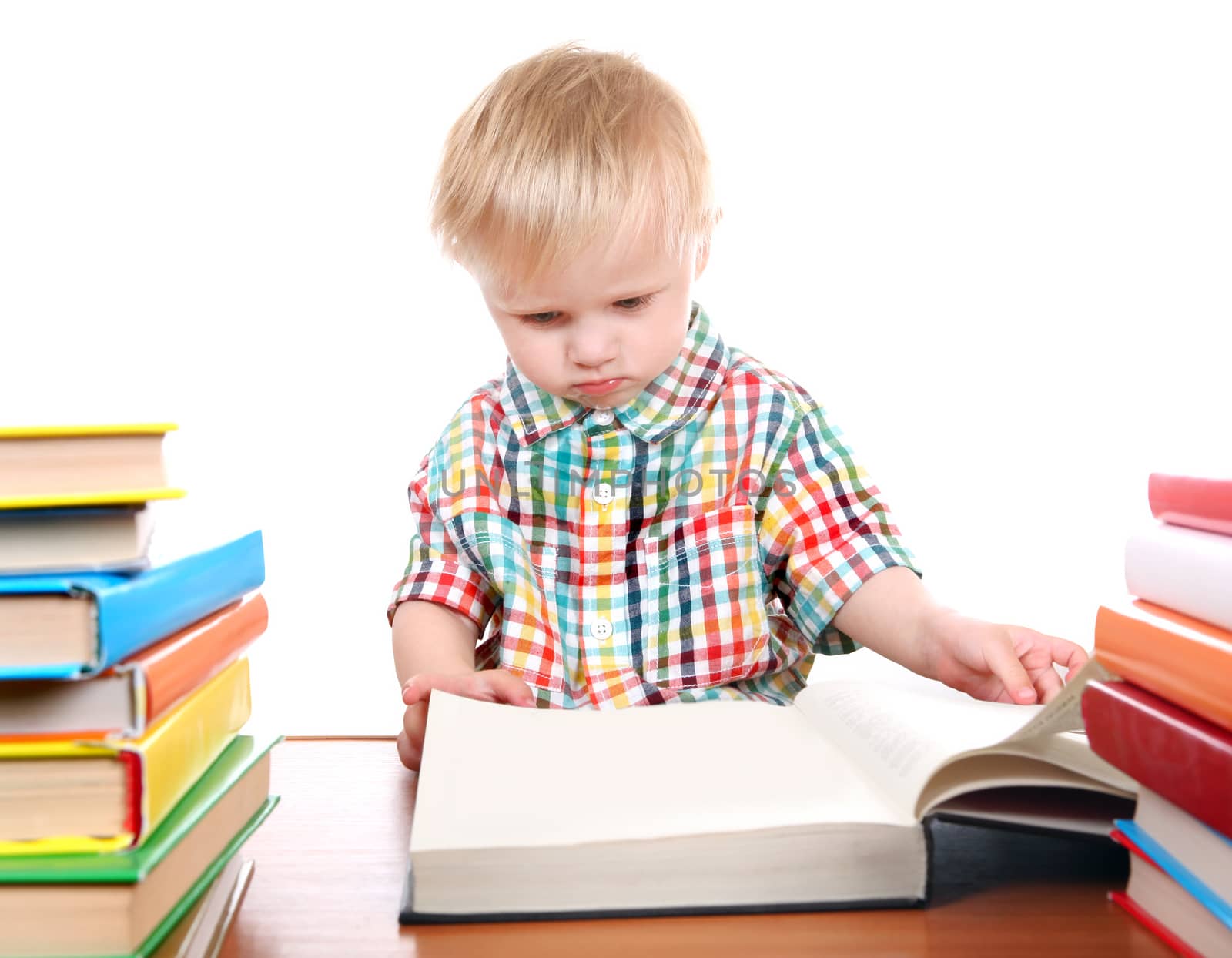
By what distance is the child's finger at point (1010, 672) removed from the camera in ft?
2.65

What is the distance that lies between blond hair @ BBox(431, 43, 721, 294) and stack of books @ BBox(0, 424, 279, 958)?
0.62m

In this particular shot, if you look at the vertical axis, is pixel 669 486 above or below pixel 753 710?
above

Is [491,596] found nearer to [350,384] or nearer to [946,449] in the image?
[350,384]

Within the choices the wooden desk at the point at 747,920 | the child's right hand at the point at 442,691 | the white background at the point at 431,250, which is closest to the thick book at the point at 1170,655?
the wooden desk at the point at 747,920

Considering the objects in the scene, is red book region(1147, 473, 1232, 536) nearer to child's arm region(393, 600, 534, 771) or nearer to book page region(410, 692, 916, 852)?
book page region(410, 692, 916, 852)

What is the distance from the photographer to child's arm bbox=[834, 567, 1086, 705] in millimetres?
843

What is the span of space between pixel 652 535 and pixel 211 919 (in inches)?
27.2

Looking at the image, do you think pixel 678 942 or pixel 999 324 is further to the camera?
pixel 999 324

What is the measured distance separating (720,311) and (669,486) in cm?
124

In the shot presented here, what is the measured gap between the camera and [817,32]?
91.7 inches

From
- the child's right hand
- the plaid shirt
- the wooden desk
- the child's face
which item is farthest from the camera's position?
the plaid shirt

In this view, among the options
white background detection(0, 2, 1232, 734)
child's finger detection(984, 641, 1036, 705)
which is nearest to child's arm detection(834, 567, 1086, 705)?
child's finger detection(984, 641, 1036, 705)

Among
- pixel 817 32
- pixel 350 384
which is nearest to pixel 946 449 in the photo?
pixel 817 32

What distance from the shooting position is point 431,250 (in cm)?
230
